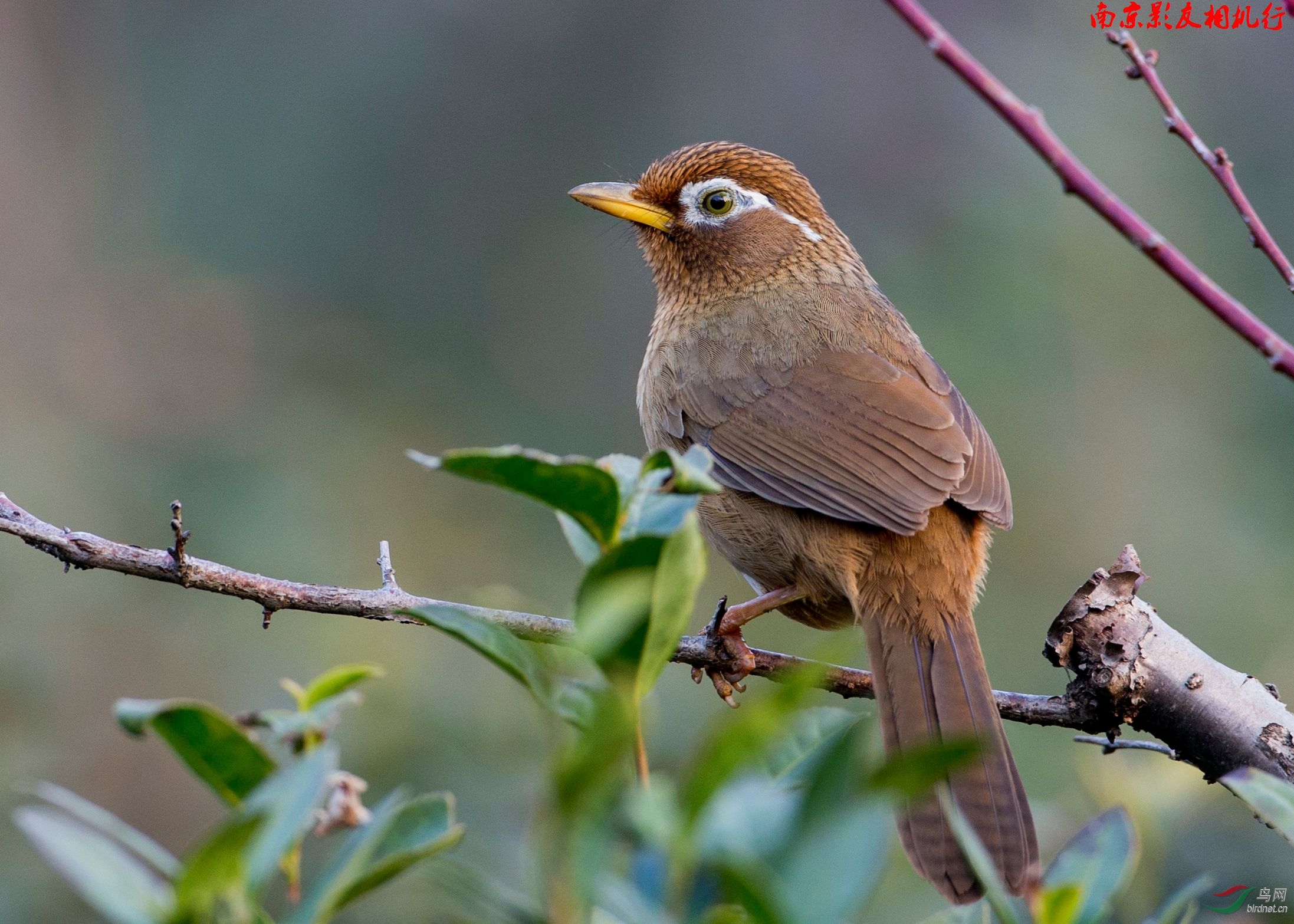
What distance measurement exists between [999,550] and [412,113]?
5.87m

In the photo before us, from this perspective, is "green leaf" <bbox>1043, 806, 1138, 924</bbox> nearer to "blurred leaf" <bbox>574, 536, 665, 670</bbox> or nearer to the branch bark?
"blurred leaf" <bbox>574, 536, 665, 670</bbox>

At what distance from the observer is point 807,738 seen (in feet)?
5.77

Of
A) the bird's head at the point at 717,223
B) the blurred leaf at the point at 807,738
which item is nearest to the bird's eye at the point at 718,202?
the bird's head at the point at 717,223

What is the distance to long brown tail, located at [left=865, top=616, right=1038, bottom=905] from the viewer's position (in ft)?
9.46

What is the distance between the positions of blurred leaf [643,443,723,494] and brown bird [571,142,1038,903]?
1665mm

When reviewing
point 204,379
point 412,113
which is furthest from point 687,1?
point 204,379

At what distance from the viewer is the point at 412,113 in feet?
34.0

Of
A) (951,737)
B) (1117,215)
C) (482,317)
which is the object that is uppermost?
(482,317)

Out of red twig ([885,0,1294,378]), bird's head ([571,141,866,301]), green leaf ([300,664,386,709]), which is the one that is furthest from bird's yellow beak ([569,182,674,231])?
green leaf ([300,664,386,709])

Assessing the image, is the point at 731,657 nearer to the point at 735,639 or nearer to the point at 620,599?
the point at 735,639

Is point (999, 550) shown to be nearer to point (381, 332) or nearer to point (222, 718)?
point (381, 332)

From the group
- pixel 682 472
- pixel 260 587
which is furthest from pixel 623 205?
pixel 682 472

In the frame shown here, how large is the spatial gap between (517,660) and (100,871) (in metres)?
0.46

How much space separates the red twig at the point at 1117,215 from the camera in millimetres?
1715
